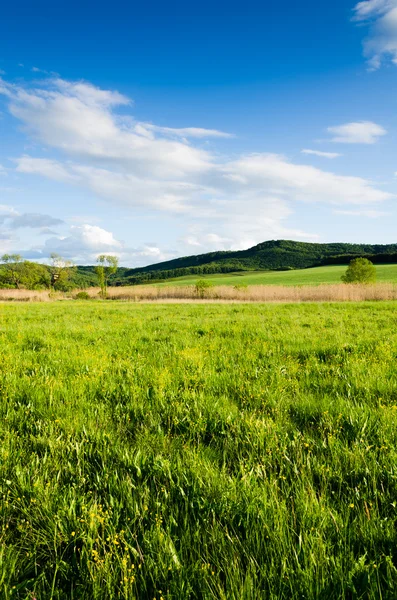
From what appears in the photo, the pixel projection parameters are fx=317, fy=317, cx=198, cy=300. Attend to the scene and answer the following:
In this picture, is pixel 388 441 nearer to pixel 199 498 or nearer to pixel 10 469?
pixel 199 498

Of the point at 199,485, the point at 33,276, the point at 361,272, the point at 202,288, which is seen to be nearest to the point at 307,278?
the point at 361,272

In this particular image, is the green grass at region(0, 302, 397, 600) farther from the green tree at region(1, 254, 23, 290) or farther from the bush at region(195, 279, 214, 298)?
the green tree at region(1, 254, 23, 290)

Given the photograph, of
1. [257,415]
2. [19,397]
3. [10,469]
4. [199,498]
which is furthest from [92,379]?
[199,498]

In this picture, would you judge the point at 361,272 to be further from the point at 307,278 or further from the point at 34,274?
the point at 34,274

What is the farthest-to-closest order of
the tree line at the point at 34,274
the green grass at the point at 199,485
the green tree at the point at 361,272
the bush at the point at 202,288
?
1. the tree line at the point at 34,274
2. the green tree at the point at 361,272
3. the bush at the point at 202,288
4. the green grass at the point at 199,485

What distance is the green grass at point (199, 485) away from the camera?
5.70 ft

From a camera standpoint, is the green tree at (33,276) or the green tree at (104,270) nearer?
the green tree at (104,270)

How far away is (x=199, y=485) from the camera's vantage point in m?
2.46

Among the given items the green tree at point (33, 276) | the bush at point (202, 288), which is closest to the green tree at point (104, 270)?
the bush at point (202, 288)

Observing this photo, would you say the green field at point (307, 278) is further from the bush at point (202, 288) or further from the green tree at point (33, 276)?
the green tree at point (33, 276)

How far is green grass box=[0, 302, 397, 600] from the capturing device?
1736mm

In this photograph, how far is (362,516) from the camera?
210 centimetres

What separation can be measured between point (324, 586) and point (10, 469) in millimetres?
2490

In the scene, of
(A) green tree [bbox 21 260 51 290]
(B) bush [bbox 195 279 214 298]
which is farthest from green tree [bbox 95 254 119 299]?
(A) green tree [bbox 21 260 51 290]
